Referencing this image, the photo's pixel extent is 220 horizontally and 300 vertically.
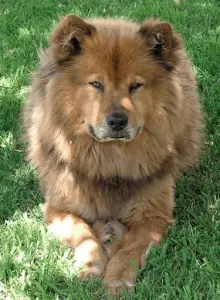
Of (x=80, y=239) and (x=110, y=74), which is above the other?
(x=110, y=74)

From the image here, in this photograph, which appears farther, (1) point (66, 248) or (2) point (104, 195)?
(2) point (104, 195)

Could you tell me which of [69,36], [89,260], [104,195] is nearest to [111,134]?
[104,195]

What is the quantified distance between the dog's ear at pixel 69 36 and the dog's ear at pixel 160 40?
0.37 m

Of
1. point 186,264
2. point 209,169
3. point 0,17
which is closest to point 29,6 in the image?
point 0,17

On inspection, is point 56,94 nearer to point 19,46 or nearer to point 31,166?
point 31,166

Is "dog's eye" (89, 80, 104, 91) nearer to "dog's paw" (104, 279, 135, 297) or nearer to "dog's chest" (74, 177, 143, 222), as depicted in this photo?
"dog's chest" (74, 177, 143, 222)

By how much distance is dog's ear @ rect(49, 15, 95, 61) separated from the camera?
3373 millimetres

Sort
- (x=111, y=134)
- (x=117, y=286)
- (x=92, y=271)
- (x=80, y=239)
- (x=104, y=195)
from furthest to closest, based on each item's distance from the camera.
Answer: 1. (x=104, y=195)
2. (x=80, y=239)
3. (x=111, y=134)
4. (x=92, y=271)
5. (x=117, y=286)

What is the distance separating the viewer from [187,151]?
418 cm

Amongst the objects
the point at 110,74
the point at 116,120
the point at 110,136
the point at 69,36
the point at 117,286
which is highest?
the point at 69,36

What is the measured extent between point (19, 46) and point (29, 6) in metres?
1.33

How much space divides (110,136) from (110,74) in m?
0.40

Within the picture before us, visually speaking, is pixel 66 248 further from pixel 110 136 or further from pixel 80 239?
pixel 110 136

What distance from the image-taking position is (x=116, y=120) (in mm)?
3248
